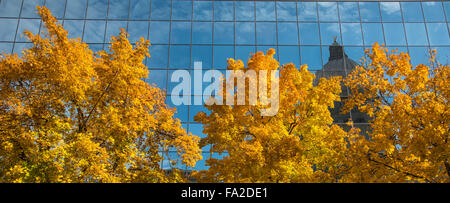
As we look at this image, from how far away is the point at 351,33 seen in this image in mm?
25344

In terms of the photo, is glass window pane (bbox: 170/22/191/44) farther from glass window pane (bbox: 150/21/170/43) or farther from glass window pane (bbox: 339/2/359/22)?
glass window pane (bbox: 339/2/359/22)

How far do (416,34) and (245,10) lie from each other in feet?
46.5

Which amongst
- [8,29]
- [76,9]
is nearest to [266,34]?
[76,9]

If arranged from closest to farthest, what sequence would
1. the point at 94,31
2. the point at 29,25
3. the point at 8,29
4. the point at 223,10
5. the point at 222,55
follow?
the point at 8,29 < the point at 222,55 < the point at 29,25 < the point at 94,31 < the point at 223,10

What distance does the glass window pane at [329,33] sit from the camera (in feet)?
82.1

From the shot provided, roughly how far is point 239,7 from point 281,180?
18702 mm

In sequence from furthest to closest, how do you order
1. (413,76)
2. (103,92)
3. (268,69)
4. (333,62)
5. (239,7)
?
1. (239,7)
2. (333,62)
3. (268,69)
4. (103,92)
5. (413,76)

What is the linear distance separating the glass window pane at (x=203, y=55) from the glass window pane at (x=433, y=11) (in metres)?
18.4

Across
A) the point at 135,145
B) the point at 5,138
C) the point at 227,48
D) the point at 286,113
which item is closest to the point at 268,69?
the point at 286,113

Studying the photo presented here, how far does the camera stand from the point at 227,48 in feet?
82.6

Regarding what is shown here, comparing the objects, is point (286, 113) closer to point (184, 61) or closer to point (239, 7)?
point (184, 61)

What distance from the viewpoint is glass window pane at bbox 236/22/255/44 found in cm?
2536

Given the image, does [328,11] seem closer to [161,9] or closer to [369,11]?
[369,11]

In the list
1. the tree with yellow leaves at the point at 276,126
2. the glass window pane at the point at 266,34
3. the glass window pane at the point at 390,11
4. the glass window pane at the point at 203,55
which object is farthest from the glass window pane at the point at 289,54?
the tree with yellow leaves at the point at 276,126
